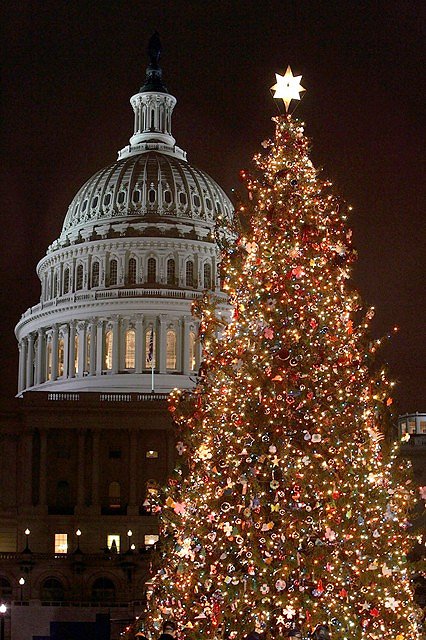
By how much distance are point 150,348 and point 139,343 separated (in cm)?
133

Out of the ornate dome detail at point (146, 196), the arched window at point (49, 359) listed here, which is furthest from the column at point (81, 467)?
the ornate dome detail at point (146, 196)

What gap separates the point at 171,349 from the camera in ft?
404

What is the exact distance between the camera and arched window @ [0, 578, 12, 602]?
8520 centimetres

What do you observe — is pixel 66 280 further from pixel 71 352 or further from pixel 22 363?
pixel 71 352

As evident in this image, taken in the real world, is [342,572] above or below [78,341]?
Answer: below

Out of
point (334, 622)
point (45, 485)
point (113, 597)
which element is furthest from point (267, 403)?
point (45, 485)

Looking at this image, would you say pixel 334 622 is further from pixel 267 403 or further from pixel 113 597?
pixel 113 597

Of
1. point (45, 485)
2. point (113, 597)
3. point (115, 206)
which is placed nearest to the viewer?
point (113, 597)

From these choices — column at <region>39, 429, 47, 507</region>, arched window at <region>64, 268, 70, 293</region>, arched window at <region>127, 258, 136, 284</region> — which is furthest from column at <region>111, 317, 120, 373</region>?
column at <region>39, 429, 47, 507</region>

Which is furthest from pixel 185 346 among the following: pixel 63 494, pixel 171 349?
pixel 63 494

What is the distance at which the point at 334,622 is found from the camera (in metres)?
25.8

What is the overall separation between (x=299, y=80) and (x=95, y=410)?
242 feet

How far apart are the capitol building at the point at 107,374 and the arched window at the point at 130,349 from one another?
121mm

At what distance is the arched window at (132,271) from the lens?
128 meters
